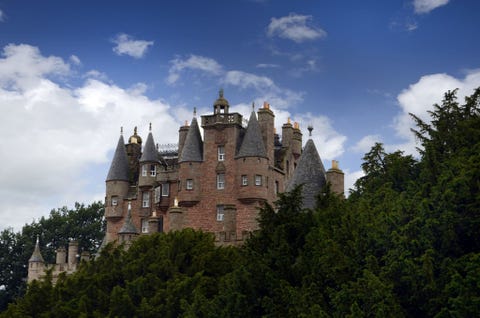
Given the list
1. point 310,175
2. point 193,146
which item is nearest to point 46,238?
point 193,146

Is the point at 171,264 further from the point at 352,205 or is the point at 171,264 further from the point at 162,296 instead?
the point at 352,205

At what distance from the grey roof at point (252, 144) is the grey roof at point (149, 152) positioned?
866 cm

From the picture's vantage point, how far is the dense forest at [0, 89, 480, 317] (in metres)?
23.2

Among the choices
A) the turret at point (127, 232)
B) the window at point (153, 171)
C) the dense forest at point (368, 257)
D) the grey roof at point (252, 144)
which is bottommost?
the dense forest at point (368, 257)

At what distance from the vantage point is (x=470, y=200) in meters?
24.1

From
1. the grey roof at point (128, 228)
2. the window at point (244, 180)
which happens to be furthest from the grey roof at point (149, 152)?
the window at point (244, 180)

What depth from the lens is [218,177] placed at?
51844 millimetres

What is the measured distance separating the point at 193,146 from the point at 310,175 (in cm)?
1395

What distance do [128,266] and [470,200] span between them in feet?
64.1

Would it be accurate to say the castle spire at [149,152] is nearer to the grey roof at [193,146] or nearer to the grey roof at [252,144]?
the grey roof at [193,146]

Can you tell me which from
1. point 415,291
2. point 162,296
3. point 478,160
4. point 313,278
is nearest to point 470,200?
point 478,160

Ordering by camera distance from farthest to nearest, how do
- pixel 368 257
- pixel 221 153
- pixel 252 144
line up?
pixel 221 153
pixel 252 144
pixel 368 257

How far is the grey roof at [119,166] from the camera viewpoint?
59000 mm

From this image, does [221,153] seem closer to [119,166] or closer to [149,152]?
[149,152]
